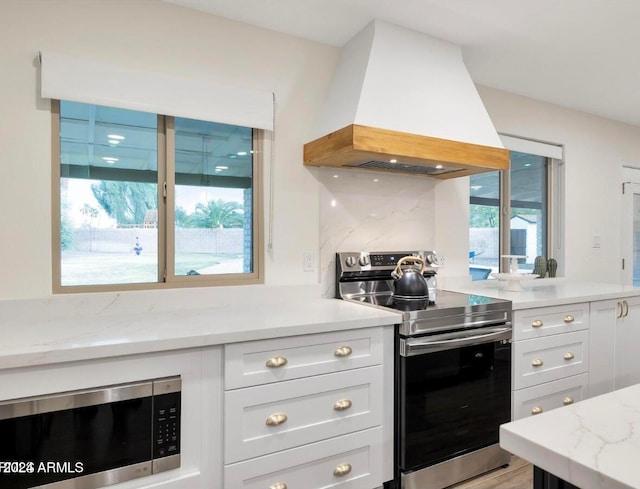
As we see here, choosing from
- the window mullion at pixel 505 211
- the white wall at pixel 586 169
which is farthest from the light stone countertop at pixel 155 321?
the white wall at pixel 586 169

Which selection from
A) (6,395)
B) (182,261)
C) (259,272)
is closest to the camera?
(6,395)

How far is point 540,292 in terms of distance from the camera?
110 inches

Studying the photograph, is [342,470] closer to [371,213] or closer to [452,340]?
[452,340]

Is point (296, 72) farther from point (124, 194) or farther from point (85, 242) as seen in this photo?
point (85, 242)

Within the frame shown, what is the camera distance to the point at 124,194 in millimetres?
2062

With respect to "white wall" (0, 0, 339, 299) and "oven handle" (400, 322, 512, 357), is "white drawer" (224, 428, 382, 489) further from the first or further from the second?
"white wall" (0, 0, 339, 299)

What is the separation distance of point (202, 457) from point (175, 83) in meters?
1.71

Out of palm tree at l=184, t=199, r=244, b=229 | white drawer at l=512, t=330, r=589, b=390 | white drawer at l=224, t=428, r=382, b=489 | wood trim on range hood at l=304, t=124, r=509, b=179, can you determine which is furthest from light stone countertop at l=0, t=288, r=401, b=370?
white drawer at l=512, t=330, r=589, b=390

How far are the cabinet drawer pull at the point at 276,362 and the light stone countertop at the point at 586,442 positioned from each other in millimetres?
996

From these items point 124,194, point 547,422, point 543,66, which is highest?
point 543,66

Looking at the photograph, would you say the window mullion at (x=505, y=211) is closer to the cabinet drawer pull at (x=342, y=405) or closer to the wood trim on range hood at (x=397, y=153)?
the wood trim on range hood at (x=397, y=153)

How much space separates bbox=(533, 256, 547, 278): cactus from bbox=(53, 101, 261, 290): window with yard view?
97.3 inches

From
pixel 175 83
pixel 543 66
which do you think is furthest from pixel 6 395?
pixel 543 66

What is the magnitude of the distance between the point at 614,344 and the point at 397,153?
2128 millimetres
